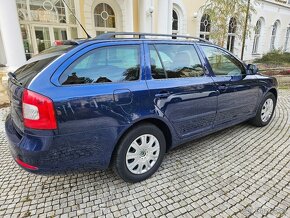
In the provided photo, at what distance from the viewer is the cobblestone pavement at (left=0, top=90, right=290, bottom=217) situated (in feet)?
7.18

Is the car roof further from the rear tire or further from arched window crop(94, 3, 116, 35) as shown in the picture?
arched window crop(94, 3, 116, 35)

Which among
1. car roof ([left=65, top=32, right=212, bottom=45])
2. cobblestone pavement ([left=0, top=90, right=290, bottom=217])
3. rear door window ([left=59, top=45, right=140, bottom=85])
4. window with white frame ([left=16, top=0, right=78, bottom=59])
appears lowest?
cobblestone pavement ([left=0, top=90, right=290, bottom=217])

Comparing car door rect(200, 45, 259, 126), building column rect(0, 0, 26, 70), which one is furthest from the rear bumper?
building column rect(0, 0, 26, 70)

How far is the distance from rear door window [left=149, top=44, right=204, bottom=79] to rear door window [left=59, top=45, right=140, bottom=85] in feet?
0.81

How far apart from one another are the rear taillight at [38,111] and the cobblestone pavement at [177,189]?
931 millimetres

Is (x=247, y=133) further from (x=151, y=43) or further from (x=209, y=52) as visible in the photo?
(x=151, y=43)

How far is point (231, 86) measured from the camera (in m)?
3.34

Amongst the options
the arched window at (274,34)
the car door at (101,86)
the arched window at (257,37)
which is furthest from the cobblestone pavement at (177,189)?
the arched window at (274,34)

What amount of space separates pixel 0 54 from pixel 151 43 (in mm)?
7849

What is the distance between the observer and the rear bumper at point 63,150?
76.7 inches

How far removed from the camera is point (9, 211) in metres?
2.19

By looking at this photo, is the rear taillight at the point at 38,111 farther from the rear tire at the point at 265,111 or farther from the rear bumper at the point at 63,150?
the rear tire at the point at 265,111

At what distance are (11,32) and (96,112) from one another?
17.1 ft

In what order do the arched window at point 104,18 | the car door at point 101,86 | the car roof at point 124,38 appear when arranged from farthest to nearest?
the arched window at point 104,18 → the car roof at point 124,38 → the car door at point 101,86
